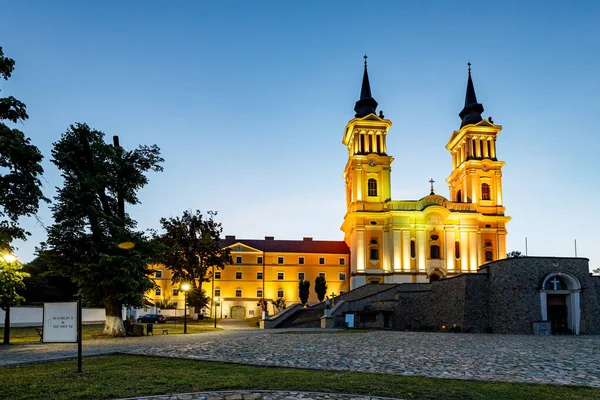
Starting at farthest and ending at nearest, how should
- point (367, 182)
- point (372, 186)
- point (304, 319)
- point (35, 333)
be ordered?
1. point (372, 186)
2. point (367, 182)
3. point (304, 319)
4. point (35, 333)

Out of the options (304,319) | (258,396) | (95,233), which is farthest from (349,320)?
(258,396)

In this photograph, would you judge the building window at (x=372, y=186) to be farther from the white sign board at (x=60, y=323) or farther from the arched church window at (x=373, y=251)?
the white sign board at (x=60, y=323)

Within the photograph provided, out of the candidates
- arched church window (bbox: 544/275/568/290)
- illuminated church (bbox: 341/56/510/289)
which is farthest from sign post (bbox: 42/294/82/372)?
illuminated church (bbox: 341/56/510/289)

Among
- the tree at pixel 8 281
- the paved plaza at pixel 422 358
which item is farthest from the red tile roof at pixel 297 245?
the paved plaza at pixel 422 358

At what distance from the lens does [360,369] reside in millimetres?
12875

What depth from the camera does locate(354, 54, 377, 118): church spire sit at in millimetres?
70062

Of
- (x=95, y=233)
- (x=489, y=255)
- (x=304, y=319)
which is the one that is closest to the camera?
(x=95, y=233)

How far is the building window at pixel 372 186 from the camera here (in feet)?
217

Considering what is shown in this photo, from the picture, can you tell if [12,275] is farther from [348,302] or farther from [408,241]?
[408,241]

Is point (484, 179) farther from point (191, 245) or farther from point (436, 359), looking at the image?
point (436, 359)

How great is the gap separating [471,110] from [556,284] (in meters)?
44.8

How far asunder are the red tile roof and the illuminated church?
5.52 meters

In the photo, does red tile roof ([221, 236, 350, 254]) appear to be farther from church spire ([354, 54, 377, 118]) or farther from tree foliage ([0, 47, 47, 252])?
tree foliage ([0, 47, 47, 252])

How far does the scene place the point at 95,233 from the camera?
27422mm
